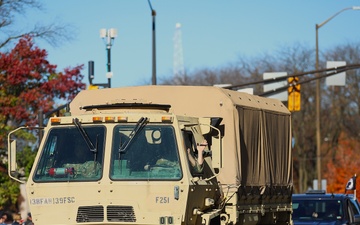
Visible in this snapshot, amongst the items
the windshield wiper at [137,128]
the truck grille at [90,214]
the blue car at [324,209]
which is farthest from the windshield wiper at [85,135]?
the blue car at [324,209]

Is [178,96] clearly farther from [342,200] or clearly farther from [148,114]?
[342,200]

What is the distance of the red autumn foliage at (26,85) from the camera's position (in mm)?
39438

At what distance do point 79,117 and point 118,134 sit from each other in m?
0.70

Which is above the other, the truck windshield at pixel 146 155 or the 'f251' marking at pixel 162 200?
the truck windshield at pixel 146 155

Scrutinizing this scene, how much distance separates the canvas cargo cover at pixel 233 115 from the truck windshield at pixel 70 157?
56.8 inches

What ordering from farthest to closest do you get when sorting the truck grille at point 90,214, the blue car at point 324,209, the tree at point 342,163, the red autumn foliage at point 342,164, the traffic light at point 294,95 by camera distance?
the tree at point 342,163, the red autumn foliage at point 342,164, the traffic light at point 294,95, the blue car at point 324,209, the truck grille at point 90,214

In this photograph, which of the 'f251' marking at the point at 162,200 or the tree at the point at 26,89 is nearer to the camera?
the 'f251' marking at the point at 162,200

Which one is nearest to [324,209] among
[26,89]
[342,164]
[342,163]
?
[26,89]

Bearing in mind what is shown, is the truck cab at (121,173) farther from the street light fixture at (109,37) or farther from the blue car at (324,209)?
the street light fixture at (109,37)

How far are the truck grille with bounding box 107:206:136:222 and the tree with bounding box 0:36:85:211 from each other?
24994 mm

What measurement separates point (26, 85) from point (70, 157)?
27.4 m

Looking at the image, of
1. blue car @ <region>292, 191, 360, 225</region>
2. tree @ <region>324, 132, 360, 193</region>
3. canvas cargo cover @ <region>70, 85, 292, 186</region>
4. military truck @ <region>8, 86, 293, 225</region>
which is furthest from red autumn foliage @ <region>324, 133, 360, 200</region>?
military truck @ <region>8, 86, 293, 225</region>

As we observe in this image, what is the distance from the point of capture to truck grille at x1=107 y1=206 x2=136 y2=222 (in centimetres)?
1349

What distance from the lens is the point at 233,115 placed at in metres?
15.4
